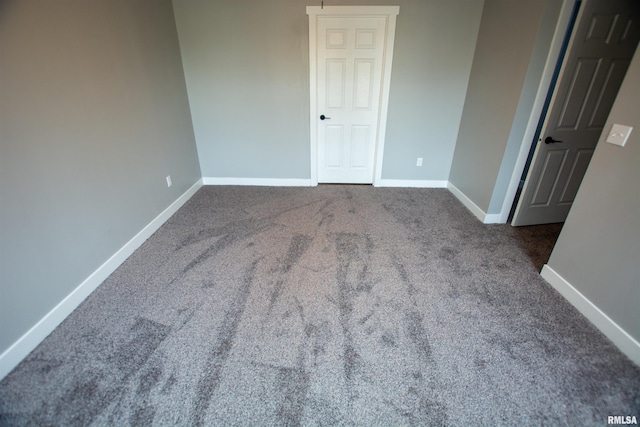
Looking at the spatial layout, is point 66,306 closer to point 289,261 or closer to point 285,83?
point 289,261

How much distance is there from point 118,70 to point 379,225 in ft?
8.74

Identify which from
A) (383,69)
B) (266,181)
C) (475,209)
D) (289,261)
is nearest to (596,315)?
(475,209)

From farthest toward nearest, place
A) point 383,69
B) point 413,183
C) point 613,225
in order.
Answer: point 413,183
point 383,69
point 613,225

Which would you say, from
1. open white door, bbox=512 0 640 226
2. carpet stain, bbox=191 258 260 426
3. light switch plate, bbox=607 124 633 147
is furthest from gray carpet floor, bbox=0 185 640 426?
light switch plate, bbox=607 124 633 147

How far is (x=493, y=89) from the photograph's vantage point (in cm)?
276

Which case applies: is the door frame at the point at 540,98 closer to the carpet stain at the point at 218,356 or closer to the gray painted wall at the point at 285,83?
the gray painted wall at the point at 285,83

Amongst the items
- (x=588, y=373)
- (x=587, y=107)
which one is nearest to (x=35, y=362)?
(x=588, y=373)

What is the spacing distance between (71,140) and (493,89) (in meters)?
3.59

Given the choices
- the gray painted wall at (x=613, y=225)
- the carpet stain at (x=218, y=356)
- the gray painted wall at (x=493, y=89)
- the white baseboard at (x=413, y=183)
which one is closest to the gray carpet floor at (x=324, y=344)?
the carpet stain at (x=218, y=356)

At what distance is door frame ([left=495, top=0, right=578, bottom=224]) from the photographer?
7.00 ft

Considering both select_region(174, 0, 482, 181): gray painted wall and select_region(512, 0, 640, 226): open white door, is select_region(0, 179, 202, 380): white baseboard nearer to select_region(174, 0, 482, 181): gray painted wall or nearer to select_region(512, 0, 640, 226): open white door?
select_region(174, 0, 482, 181): gray painted wall

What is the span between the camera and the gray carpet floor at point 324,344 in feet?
4.17

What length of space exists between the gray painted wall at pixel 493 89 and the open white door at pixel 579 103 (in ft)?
0.88

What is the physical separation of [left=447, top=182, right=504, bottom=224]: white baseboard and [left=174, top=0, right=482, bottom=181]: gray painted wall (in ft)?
1.13
